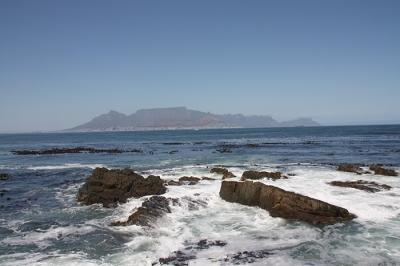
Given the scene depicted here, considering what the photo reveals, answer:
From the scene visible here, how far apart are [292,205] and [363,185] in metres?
9.74

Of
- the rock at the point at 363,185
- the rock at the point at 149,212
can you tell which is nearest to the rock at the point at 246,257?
the rock at the point at 149,212

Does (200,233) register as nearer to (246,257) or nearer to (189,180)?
(246,257)

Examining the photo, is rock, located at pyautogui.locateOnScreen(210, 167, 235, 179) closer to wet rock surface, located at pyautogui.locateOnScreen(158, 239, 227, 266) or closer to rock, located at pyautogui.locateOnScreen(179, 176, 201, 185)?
rock, located at pyautogui.locateOnScreen(179, 176, 201, 185)

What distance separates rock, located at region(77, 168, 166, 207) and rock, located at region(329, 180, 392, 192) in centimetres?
1205

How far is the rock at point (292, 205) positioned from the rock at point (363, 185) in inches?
294

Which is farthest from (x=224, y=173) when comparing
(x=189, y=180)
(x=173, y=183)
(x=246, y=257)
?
(x=246, y=257)

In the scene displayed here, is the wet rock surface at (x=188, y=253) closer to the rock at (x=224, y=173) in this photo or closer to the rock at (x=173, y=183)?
the rock at (x=173, y=183)

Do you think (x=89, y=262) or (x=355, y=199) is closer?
(x=89, y=262)

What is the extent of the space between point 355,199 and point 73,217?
A: 15.5 metres

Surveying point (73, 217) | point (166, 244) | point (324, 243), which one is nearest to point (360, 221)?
point (324, 243)

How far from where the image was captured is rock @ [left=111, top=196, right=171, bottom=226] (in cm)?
1894

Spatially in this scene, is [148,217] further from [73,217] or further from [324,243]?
[324,243]

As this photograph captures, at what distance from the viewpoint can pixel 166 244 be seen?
1620cm

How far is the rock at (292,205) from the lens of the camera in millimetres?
19078
